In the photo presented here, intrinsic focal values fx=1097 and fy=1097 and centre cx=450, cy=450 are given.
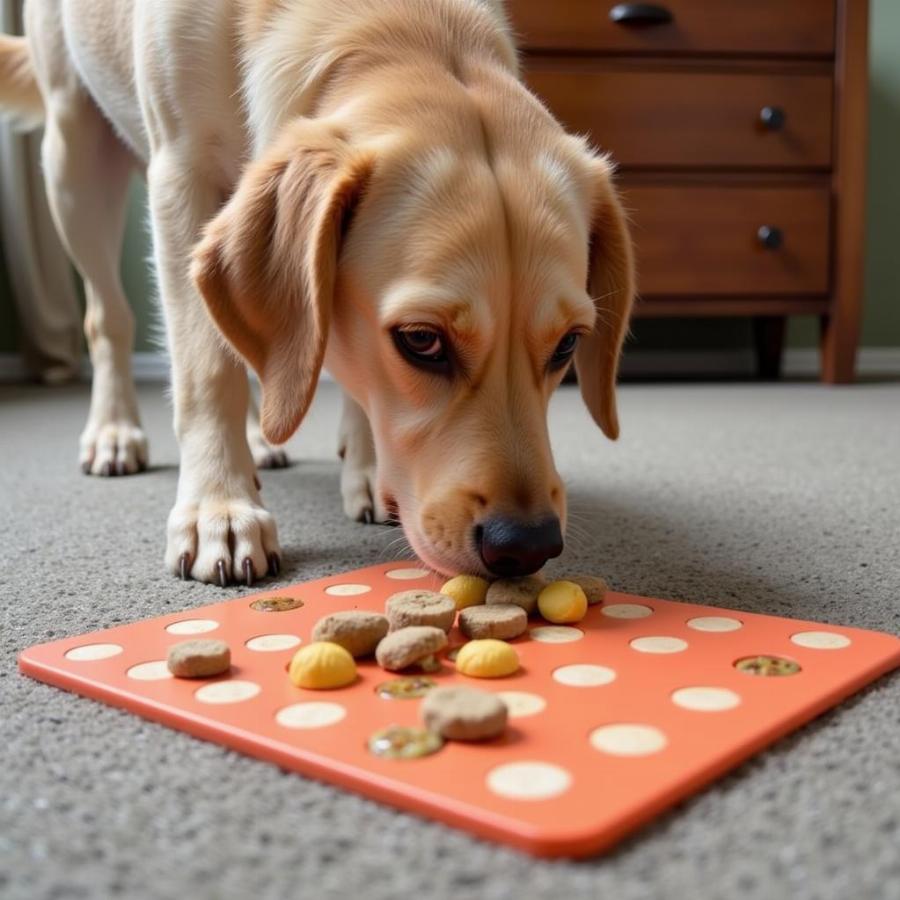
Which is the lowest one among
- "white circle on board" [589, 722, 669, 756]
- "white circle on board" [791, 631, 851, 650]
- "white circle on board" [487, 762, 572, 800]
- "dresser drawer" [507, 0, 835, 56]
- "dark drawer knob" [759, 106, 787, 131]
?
"white circle on board" [791, 631, 851, 650]

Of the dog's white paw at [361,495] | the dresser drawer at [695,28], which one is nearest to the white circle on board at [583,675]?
the dog's white paw at [361,495]

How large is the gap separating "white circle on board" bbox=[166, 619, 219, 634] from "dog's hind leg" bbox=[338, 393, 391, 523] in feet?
2.09

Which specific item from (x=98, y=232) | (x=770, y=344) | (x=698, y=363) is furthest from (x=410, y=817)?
(x=698, y=363)

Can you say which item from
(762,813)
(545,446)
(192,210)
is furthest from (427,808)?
(192,210)

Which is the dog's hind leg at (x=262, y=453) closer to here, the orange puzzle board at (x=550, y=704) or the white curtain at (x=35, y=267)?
the orange puzzle board at (x=550, y=704)

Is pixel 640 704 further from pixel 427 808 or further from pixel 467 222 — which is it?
pixel 467 222

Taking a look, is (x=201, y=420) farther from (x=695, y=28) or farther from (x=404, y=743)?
(x=695, y=28)

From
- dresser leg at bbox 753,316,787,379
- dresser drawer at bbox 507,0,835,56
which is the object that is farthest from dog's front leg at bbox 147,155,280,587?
dresser leg at bbox 753,316,787,379

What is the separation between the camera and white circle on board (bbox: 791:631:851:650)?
104 cm

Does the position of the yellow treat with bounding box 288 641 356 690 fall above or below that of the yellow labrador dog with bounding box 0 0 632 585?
below

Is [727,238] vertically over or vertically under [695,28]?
under

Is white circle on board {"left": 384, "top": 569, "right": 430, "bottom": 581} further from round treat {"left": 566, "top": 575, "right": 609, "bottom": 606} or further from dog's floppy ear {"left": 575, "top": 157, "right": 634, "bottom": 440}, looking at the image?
dog's floppy ear {"left": 575, "top": 157, "right": 634, "bottom": 440}

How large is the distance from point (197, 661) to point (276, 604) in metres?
0.27

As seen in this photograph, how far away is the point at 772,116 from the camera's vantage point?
4.01m
